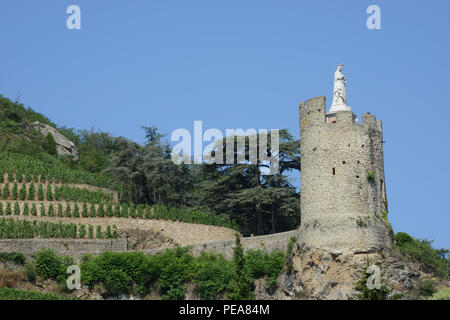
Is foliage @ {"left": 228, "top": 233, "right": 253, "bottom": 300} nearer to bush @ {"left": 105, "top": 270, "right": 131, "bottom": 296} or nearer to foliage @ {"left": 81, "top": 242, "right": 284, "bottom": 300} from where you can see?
foliage @ {"left": 81, "top": 242, "right": 284, "bottom": 300}

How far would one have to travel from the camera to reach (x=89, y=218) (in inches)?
1762

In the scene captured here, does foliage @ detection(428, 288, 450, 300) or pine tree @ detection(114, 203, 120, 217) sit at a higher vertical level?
pine tree @ detection(114, 203, 120, 217)

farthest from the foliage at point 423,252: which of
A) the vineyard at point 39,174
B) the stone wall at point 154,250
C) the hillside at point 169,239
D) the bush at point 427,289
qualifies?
the vineyard at point 39,174

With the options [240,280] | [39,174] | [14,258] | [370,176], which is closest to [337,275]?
[240,280]

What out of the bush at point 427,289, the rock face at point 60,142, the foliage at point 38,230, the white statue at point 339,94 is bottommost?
the bush at point 427,289

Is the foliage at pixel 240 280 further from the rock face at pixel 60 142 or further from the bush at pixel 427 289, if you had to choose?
the rock face at pixel 60 142

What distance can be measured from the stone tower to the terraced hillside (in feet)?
24.0

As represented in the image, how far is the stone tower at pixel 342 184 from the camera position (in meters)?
38.8

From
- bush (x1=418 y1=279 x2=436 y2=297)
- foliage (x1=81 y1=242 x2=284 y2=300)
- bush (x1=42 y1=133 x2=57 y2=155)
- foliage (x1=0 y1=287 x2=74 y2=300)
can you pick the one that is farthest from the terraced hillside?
bush (x1=42 y1=133 x2=57 y2=155)

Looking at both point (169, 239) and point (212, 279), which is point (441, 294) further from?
point (169, 239)

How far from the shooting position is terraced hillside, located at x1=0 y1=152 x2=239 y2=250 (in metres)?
42.4
